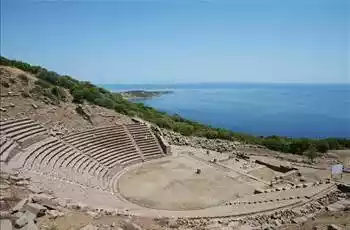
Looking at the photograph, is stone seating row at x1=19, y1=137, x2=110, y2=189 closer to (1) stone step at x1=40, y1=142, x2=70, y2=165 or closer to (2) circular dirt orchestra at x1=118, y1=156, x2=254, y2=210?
(1) stone step at x1=40, y1=142, x2=70, y2=165

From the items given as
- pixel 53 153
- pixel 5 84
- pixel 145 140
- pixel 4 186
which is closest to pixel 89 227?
pixel 4 186

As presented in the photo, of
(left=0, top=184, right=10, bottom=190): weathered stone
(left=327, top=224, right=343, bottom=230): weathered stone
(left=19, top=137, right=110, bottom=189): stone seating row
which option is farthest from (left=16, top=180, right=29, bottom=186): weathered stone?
(left=327, top=224, right=343, bottom=230): weathered stone

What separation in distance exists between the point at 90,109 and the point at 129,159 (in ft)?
18.2

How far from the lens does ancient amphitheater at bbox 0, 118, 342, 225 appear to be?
1350 cm

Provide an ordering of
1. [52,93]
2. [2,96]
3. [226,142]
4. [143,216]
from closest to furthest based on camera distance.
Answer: [143,216], [2,96], [52,93], [226,142]

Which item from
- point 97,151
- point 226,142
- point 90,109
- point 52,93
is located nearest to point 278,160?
point 226,142

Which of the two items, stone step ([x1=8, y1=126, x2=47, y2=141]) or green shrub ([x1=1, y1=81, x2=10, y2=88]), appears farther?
green shrub ([x1=1, y1=81, x2=10, y2=88])

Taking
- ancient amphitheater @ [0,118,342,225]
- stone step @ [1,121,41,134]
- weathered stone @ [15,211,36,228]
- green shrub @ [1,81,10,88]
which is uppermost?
green shrub @ [1,81,10,88]

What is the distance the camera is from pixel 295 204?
14.2 m

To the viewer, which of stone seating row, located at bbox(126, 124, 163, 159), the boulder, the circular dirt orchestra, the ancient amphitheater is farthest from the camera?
stone seating row, located at bbox(126, 124, 163, 159)

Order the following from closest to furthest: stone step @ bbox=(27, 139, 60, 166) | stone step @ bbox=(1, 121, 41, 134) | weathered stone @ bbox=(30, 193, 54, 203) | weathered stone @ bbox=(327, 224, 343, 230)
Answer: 1. weathered stone @ bbox=(30, 193, 54, 203)
2. weathered stone @ bbox=(327, 224, 343, 230)
3. stone step @ bbox=(27, 139, 60, 166)
4. stone step @ bbox=(1, 121, 41, 134)

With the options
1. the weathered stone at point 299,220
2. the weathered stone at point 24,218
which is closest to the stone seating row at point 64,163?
the weathered stone at point 24,218

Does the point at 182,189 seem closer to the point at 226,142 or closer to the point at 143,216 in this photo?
the point at 143,216

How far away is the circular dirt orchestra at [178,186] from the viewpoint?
577 inches
